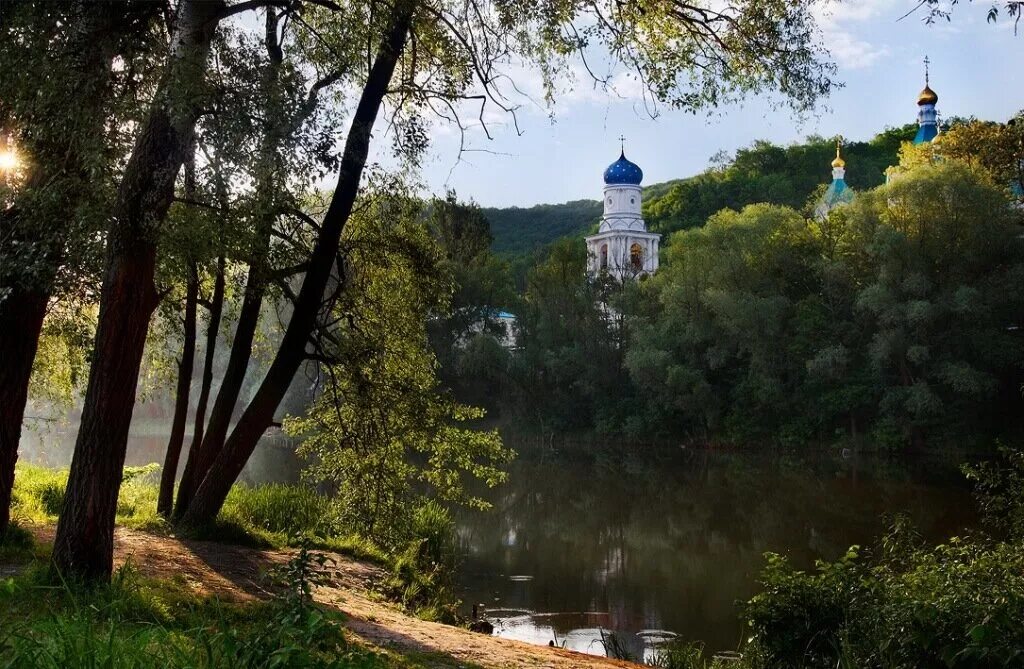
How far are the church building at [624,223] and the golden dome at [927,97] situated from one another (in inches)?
621

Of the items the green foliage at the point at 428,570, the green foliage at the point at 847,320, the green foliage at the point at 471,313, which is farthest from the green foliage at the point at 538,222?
the green foliage at the point at 428,570

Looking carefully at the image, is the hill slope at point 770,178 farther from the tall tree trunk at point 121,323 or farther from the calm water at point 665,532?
the tall tree trunk at point 121,323

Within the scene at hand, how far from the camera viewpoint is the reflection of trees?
11.9 metres

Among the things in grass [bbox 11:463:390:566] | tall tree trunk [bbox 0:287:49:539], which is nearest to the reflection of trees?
grass [bbox 11:463:390:566]

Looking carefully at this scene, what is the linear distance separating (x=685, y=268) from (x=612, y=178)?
19.3 metres

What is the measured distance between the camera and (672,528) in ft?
58.6

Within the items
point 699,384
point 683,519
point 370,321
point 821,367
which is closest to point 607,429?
point 699,384

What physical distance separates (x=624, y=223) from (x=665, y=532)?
1442 inches

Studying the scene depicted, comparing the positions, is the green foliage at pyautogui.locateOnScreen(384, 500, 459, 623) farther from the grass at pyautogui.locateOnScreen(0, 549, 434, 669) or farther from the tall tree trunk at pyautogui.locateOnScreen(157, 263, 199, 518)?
the grass at pyautogui.locateOnScreen(0, 549, 434, 669)

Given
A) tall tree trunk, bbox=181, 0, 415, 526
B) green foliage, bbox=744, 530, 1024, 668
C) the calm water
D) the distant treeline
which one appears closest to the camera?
green foliage, bbox=744, 530, 1024, 668

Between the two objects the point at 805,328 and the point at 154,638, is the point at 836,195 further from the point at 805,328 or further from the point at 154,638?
the point at 154,638

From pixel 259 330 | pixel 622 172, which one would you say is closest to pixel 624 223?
pixel 622 172

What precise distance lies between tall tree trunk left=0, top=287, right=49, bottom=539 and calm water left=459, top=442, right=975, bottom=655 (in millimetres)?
4955

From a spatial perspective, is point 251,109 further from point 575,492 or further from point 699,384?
point 699,384
